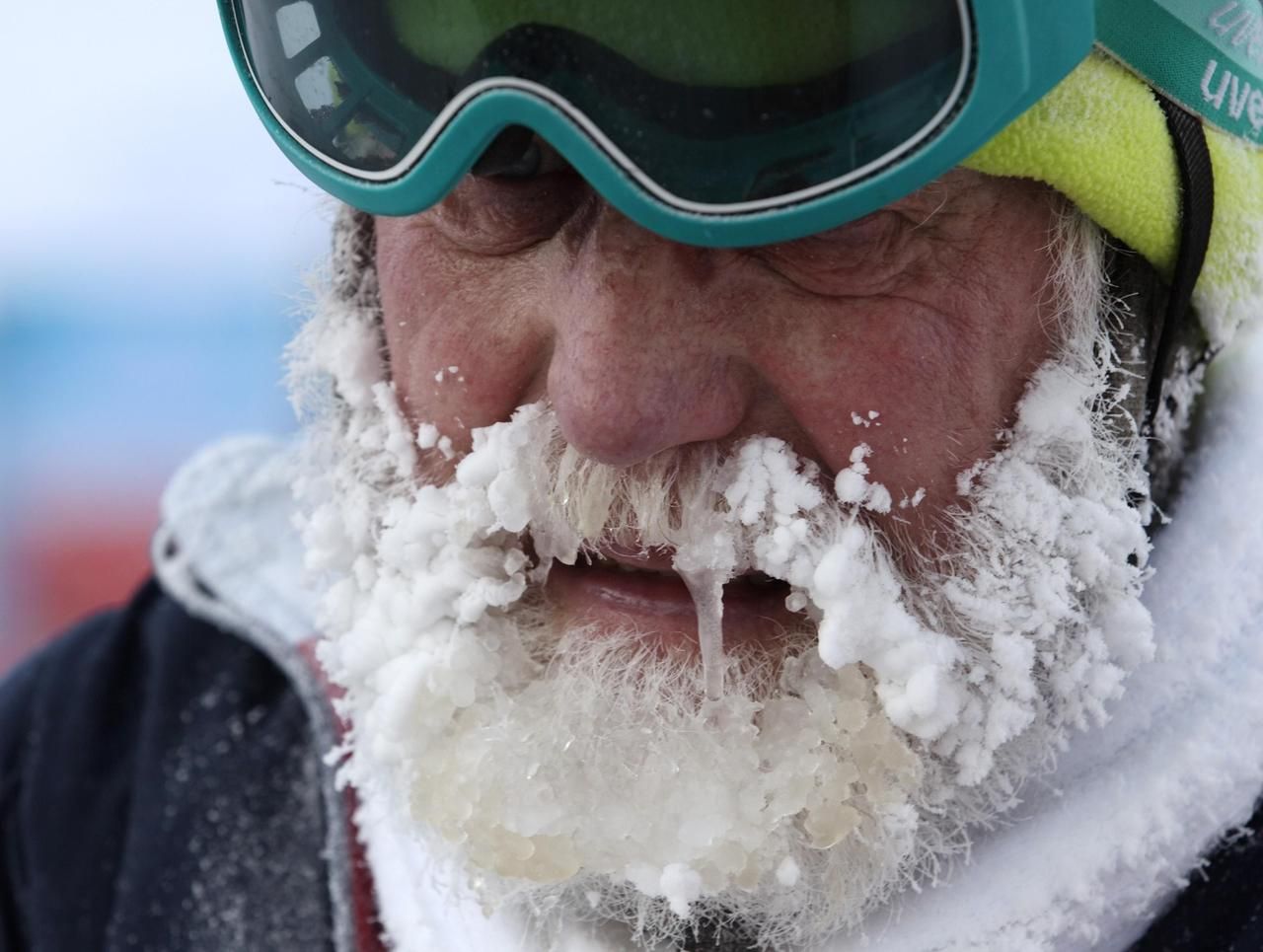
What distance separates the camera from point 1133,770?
54.0 inches

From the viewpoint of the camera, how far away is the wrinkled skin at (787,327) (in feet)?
3.91

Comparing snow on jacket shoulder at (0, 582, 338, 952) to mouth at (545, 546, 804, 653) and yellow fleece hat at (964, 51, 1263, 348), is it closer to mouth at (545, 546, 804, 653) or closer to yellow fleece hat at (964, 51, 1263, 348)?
mouth at (545, 546, 804, 653)

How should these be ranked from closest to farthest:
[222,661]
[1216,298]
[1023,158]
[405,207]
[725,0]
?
1. [725,0]
2. [1023,158]
3. [405,207]
4. [1216,298]
5. [222,661]

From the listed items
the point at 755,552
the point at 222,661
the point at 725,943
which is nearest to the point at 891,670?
the point at 755,552

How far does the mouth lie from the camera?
4.21 ft

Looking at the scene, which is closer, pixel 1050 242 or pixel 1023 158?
pixel 1023 158

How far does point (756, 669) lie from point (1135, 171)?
606mm

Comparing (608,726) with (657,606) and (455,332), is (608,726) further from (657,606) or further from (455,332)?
(455,332)

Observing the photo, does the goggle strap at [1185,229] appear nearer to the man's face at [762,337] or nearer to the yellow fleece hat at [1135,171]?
the yellow fleece hat at [1135,171]

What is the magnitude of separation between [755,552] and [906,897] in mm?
455

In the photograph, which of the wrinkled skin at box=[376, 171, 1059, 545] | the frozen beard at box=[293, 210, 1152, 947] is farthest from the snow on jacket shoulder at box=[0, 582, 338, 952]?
the wrinkled skin at box=[376, 171, 1059, 545]

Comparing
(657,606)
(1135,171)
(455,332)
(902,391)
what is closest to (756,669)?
(657,606)

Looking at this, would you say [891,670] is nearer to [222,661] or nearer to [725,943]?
[725,943]

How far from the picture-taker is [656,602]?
1313mm
